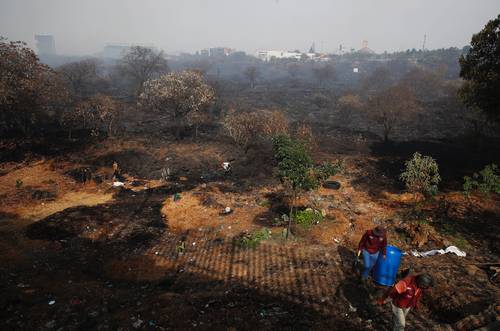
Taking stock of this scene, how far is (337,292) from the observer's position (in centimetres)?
725

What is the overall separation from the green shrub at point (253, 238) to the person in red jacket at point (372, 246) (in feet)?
11.1

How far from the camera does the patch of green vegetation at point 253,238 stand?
9.79 metres

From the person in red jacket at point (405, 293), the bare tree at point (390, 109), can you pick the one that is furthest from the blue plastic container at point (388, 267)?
the bare tree at point (390, 109)

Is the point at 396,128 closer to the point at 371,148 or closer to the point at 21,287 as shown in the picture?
the point at 371,148

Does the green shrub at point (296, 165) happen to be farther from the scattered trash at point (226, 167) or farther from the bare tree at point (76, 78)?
the bare tree at point (76, 78)

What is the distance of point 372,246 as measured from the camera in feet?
23.3

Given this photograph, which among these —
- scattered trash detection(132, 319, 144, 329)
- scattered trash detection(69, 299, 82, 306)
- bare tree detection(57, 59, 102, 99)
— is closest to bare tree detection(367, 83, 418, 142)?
scattered trash detection(132, 319, 144, 329)

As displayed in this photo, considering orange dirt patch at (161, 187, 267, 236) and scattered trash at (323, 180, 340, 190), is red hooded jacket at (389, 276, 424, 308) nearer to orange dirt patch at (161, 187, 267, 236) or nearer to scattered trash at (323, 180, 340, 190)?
orange dirt patch at (161, 187, 267, 236)

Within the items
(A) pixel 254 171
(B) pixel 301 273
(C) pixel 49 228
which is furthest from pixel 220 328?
(A) pixel 254 171

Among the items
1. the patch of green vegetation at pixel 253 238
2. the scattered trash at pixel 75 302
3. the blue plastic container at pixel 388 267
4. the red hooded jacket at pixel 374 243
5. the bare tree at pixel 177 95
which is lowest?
the patch of green vegetation at pixel 253 238

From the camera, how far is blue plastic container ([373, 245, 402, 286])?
22.9 feet

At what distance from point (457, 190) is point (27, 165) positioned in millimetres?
21630

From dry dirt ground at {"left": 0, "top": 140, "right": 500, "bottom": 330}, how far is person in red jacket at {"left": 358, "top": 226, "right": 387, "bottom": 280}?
532 mm

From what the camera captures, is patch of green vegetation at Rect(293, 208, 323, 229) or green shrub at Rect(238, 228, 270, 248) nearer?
green shrub at Rect(238, 228, 270, 248)
